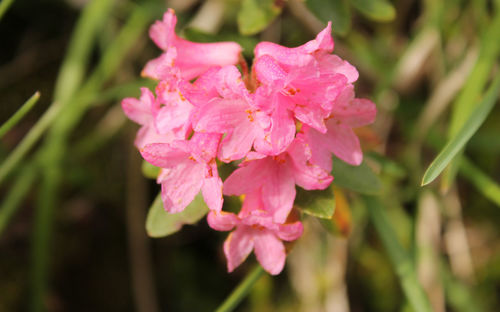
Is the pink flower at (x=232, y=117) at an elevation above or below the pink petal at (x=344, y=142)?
above

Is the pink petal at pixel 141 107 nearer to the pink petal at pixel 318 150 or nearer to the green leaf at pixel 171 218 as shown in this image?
the green leaf at pixel 171 218

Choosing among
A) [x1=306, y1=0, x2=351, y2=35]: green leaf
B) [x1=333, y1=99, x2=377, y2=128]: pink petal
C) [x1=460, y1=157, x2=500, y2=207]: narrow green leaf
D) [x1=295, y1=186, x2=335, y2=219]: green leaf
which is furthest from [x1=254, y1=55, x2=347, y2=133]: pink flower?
[x1=460, y1=157, x2=500, y2=207]: narrow green leaf

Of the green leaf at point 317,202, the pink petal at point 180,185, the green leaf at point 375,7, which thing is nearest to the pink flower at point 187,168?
the pink petal at point 180,185

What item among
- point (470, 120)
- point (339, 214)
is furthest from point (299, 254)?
point (470, 120)

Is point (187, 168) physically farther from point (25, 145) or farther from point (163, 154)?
point (25, 145)

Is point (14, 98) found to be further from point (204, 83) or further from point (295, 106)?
point (295, 106)

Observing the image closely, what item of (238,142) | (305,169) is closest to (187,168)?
(238,142)
